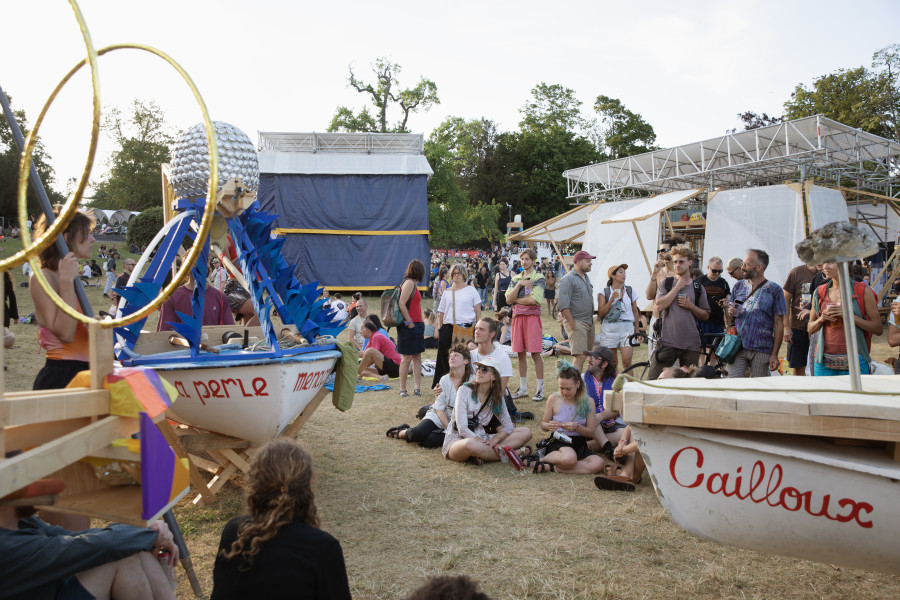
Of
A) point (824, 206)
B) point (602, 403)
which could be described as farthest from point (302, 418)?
point (824, 206)

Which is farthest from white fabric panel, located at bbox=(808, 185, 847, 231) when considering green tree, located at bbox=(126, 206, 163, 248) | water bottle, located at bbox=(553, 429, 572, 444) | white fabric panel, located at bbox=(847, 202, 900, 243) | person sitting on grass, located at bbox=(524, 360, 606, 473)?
green tree, located at bbox=(126, 206, 163, 248)

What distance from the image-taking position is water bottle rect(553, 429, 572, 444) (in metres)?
5.88

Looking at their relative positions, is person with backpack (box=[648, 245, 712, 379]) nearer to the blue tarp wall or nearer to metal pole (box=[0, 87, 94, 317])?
metal pole (box=[0, 87, 94, 317])

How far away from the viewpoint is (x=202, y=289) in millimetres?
4789

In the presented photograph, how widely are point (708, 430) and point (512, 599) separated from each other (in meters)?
1.52

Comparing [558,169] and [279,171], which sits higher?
[558,169]

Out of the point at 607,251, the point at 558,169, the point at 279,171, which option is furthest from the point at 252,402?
the point at 558,169

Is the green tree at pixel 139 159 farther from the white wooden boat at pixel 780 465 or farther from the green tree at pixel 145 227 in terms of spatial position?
the white wooden boat at pixel 780 465

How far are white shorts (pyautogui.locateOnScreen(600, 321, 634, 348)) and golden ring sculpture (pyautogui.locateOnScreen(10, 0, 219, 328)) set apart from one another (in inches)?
267

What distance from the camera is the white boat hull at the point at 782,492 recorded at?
8.09 ft

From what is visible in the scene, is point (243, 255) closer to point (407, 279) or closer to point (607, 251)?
point (407, 279)

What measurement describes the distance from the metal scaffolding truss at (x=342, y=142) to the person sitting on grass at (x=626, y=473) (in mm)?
22542

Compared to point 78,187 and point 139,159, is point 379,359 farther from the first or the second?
point 139,159

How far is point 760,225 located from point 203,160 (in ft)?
44.0
